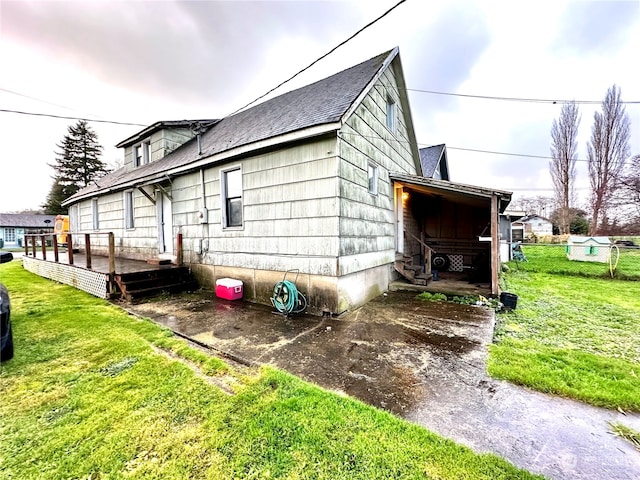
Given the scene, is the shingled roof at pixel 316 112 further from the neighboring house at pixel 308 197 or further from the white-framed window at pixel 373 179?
the white-framed window at pixel 373 179

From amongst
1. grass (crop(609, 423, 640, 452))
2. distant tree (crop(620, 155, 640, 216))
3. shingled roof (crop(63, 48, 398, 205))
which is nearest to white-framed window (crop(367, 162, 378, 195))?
shingled roof (crop(63, 48, 398, 205))

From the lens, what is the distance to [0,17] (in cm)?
673

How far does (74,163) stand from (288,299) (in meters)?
39.2

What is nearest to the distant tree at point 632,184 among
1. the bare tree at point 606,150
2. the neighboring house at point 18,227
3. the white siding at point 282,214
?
the bare tree at point 606,150

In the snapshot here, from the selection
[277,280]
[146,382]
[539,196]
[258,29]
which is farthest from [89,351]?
[539,196]

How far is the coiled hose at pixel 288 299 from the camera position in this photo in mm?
5211

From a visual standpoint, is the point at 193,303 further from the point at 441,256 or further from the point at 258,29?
the point at 441,256

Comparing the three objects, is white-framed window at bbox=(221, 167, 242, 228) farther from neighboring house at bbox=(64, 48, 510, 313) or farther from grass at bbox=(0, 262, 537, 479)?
grass at bbox=(0, 262, 537, 479)

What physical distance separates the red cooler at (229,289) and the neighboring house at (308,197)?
0.16 metres

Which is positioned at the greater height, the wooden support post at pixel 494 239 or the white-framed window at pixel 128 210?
the white-framed window at pixel 128 210

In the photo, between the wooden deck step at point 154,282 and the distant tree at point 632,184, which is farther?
the distant tree at point 632,184

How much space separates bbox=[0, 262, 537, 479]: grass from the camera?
5.74 feet

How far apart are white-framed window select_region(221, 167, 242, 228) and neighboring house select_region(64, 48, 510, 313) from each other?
3 cm

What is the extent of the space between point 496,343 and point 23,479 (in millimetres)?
4962
